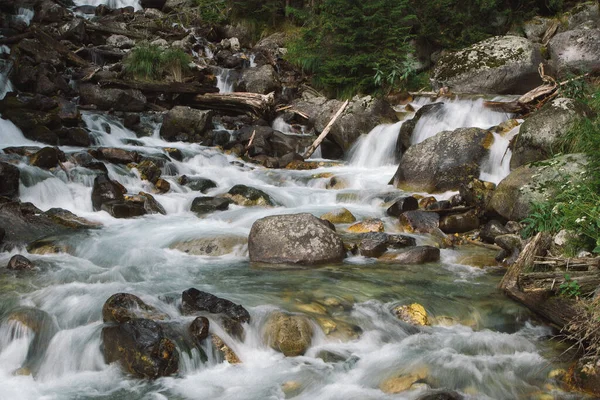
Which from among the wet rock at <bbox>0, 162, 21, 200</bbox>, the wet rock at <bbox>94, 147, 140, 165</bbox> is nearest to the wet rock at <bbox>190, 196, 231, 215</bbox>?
the wet rock at <bbox>94, 147, 140, 165</bbox>

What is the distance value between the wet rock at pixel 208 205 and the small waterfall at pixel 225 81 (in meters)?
7.42

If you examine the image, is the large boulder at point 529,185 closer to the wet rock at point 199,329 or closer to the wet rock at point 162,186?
the wet rock at point 199,329

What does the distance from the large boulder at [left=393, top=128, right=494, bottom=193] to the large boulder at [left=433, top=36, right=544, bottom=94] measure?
13.5 ft

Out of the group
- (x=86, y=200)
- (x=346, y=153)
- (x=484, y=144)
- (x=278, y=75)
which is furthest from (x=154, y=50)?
(x=484, y=144)

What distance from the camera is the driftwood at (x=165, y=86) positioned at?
44.7ft

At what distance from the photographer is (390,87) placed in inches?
560

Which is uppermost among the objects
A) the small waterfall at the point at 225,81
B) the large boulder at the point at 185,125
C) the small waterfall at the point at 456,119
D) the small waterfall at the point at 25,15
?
the small waterfall at the point at 25,15

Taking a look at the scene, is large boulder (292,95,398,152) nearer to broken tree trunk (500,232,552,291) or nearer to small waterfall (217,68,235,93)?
small waterfall (217,68,235,93)

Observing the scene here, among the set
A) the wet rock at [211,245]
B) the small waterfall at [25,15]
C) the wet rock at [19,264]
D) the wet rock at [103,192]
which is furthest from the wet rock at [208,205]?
the small waterfall at [25,15]

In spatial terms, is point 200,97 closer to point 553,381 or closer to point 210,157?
point 210,157

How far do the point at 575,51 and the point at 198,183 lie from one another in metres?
10.2

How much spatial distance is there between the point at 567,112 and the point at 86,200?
25.6 ft

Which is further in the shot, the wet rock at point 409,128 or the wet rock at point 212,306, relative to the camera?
the wet rock at point 409,128

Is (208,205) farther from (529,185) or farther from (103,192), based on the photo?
(529,185)
